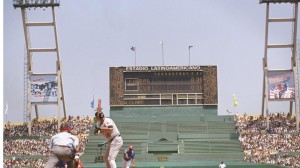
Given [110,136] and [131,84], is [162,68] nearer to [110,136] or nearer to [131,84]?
[131,84]

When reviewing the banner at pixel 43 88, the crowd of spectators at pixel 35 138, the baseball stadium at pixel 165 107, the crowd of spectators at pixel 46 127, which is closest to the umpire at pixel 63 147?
the crowd of spectators at pixel 35 138

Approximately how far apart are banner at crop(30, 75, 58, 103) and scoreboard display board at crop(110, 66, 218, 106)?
A: 678cm

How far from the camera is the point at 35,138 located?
2810 inches

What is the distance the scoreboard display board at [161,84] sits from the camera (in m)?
74.0

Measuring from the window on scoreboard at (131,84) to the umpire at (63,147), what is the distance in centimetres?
5876

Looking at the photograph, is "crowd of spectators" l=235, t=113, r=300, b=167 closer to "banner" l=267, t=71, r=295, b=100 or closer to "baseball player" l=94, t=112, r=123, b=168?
"banner" l=267, t=71, r=295, b=100

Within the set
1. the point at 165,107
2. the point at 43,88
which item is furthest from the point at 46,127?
the point at 165,107

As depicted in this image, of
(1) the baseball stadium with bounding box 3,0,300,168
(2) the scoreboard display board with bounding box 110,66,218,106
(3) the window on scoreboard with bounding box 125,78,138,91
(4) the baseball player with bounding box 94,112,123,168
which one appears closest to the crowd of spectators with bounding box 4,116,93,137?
(1) the baseball stadium with bounding box 3,0,300,168

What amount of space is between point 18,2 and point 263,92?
3022 centimetres

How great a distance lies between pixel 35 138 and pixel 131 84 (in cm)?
1252

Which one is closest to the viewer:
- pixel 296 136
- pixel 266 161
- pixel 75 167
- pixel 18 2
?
pixel 75 167

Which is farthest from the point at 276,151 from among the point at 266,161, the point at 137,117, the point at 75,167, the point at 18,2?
the point at 75,167

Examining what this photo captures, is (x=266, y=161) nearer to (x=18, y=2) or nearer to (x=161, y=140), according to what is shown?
(x=161, y=140)

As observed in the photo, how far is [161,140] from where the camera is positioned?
70812 mm
